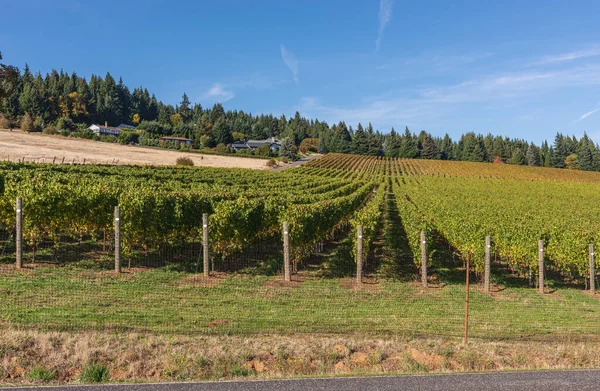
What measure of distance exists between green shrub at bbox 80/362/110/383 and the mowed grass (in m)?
1.85

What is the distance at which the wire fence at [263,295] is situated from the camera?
27.7 feet

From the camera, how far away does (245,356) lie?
6.52 m

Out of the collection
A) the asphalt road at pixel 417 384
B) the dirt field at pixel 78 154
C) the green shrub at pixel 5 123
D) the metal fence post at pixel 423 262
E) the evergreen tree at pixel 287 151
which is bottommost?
the asphalt road at pixel 417 384

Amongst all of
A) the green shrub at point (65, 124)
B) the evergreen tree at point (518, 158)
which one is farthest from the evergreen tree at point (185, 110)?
the evergreen tree at point (518, 158)

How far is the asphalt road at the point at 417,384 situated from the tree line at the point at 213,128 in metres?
104

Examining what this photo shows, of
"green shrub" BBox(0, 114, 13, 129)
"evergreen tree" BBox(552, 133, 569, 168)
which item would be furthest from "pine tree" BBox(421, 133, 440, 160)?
"green shrub" BBox(0, 114, 13, 129)

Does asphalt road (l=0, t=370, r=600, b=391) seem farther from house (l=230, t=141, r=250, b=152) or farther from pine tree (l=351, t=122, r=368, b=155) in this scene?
pine tree (l=351, t=122, r=368, b=155)

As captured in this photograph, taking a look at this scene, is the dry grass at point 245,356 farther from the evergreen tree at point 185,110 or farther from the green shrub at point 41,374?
the evergreen tree at point 185,110

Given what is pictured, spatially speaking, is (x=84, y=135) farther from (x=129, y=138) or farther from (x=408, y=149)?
(x=408, y=149)

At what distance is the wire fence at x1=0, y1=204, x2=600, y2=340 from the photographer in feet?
27.7

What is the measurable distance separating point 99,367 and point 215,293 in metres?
4.81

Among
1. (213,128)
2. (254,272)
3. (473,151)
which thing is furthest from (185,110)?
(254,272)

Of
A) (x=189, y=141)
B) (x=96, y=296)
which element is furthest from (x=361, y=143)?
(x=96, y=296)

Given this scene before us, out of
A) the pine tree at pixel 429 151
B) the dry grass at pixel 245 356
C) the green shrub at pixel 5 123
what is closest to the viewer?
the dry grass at pixel 245 356
